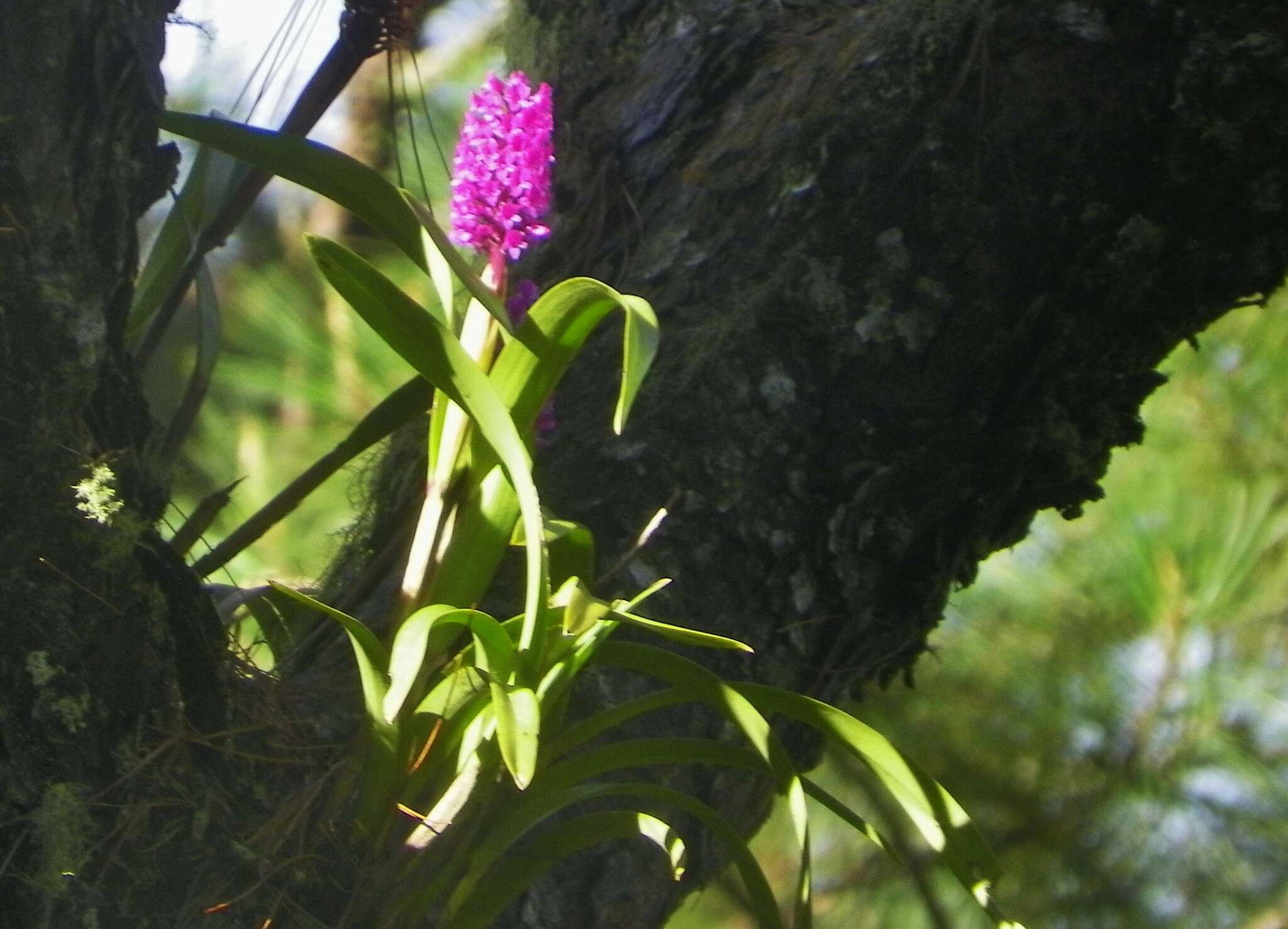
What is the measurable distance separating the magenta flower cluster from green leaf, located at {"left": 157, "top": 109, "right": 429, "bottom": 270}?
0.14 ft

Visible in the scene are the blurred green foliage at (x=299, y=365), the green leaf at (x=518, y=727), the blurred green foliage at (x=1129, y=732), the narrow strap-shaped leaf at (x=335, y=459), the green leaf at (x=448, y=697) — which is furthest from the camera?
the blurred green foliage at (x=299, y=365)

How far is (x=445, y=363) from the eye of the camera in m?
0.54

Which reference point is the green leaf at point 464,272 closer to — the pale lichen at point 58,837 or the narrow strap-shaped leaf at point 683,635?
the narrow strap-shaped leaf at point 683,635

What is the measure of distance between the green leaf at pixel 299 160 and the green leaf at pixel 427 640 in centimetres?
17

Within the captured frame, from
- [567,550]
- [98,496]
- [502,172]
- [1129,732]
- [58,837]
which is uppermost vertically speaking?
[1129,732]

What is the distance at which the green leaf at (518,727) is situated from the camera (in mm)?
464

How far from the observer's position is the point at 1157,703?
68.9 inches

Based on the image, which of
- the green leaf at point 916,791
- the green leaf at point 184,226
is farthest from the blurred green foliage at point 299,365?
the green leaf at point 916,791

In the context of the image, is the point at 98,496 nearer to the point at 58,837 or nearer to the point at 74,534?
the point at 74,534

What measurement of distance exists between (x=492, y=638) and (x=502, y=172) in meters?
0.21

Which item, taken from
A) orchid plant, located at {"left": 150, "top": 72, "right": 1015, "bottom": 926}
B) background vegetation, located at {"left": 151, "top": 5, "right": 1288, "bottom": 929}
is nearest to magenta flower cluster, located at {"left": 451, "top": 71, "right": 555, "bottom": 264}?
orchid plant, located at {"left": 150, "top": 72, "right": 1015, "bottom": 926}

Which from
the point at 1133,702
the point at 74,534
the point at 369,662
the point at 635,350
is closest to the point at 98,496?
the point at 74,534

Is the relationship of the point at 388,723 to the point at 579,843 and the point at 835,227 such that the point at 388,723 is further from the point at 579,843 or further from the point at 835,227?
the point at 835,227

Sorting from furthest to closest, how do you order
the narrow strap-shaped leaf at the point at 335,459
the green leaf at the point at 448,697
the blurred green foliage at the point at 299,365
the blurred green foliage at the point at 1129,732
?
the blurred green foliage at the point at 299,365 → the blurred green foliage at the point at 1129,732 → the narrow strap-shaped leaf at the point at 335,459 → the green leaf at the point at 448,697
